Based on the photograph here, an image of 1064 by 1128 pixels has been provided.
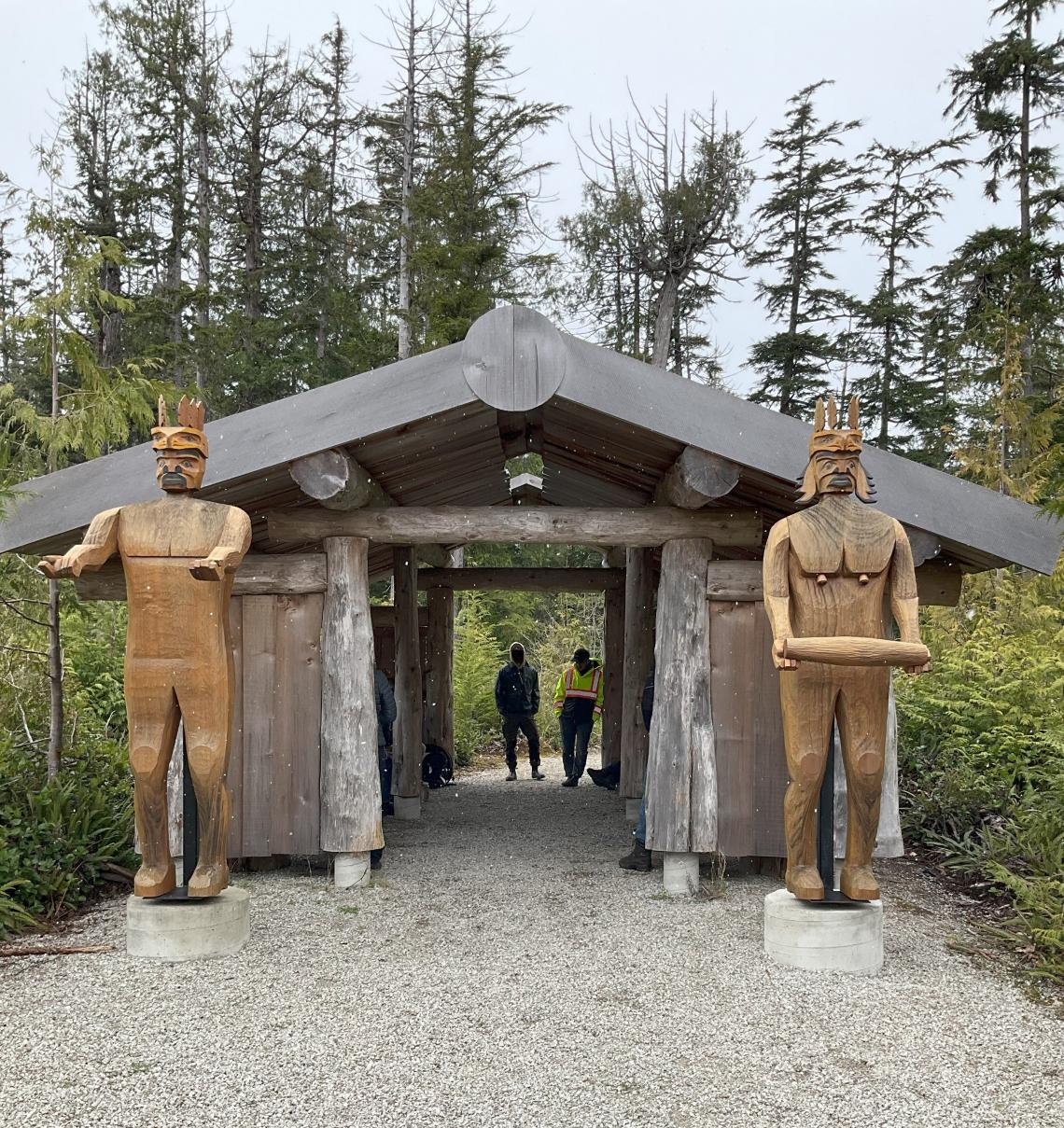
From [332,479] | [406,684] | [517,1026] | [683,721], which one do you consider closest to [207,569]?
[332,479]

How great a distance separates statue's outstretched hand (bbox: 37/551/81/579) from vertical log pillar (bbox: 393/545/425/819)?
463cm

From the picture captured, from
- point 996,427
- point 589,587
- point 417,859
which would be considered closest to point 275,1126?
point 417,859

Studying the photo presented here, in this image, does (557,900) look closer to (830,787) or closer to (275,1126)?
(830,787)

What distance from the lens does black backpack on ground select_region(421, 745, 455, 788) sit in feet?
35.0

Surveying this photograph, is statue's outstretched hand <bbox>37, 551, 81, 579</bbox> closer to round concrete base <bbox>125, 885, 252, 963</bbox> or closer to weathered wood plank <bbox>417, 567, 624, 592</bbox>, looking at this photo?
round concrete base <bbox>125, 885, 252, 963</bbox>

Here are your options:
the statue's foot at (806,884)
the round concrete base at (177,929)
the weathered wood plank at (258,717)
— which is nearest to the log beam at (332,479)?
the weathered wood plank at (258,717)

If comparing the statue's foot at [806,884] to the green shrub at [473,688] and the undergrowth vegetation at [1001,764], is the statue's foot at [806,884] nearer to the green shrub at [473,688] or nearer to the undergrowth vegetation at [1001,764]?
the undergrowth vegetation at [1001,764]

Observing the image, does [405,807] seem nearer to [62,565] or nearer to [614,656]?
[614,656]

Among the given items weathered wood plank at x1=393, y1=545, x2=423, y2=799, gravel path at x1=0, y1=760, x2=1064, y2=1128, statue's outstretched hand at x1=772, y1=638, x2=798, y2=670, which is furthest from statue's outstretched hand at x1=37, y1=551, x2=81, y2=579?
weathered wood plank at x1=393, y1=545, x2=423, y2=799

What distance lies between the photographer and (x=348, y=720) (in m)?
6.29

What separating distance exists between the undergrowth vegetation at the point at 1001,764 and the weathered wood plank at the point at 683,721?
1791 mm

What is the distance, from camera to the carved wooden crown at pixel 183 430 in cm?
477

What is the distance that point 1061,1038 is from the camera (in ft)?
13.4

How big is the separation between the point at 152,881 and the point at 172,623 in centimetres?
129
